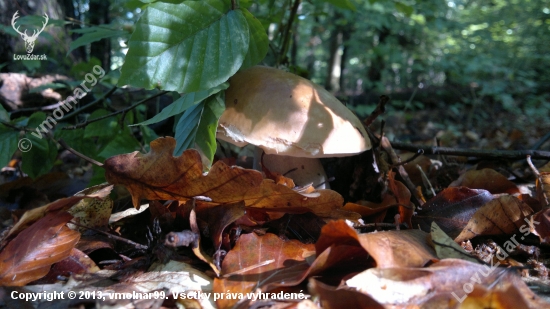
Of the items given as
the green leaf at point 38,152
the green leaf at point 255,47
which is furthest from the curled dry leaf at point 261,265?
the green leaf at point 38,152

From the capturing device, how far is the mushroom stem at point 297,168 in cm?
164

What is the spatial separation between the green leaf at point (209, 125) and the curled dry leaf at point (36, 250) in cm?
48

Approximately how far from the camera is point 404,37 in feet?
29.3

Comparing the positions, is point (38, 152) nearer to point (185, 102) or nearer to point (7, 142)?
point (7, 142)

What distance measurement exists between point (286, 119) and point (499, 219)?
2.70 ft

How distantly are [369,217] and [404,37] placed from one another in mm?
8802

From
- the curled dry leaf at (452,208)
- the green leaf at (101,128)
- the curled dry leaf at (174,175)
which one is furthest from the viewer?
the green leaf at (101,128)

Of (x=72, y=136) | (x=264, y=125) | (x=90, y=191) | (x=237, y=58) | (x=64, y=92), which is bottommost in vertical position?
(x=64, y=92)

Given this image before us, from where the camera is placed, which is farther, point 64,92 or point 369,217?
point 64,92

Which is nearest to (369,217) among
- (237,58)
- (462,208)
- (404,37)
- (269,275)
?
(462,208)

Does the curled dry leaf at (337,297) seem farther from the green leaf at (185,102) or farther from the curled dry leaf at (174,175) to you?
the green leaf at (185,102)

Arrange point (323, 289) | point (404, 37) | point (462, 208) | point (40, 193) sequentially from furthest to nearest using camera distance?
point (404, 37) → point (40, 193) → point (462, 208) → point (323, 289)

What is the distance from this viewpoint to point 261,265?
0.97m

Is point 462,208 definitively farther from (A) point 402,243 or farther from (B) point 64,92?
(B) point 64,92
